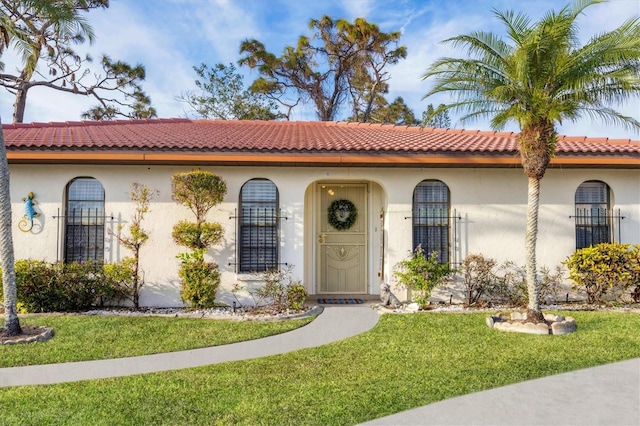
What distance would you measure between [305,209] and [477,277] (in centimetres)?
409

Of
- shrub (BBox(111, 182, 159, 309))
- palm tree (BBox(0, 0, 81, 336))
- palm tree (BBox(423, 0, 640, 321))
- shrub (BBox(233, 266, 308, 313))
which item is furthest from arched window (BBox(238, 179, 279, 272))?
palm tree (BBox(423, 0, 640, 321))

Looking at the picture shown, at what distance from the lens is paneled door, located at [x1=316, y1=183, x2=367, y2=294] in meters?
9.98

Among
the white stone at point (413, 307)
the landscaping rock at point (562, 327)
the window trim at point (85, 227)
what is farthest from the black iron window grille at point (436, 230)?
the window trim at point (85, 227)

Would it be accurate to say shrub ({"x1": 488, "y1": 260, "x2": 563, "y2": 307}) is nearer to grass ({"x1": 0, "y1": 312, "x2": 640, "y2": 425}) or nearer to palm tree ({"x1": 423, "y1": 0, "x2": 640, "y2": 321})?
palm tree ({"x1": 423, "y1": 0, "x2": 640, "y2": 321})

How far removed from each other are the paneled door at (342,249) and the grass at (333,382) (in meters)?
3.48

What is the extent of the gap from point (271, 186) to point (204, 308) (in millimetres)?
2906

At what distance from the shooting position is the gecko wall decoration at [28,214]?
857 centimetres

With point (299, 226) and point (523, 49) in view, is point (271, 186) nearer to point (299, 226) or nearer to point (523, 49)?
point (299, 226)

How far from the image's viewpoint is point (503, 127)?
292 inches

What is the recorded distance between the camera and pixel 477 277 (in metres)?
8.78

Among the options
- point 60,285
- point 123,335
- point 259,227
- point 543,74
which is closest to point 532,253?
point 543,74

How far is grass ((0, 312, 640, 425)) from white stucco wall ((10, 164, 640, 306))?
2935mm

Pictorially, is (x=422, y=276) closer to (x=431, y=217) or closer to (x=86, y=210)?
(x=431, y=217)

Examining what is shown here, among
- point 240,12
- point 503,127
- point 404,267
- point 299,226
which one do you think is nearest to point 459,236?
point 404,267
